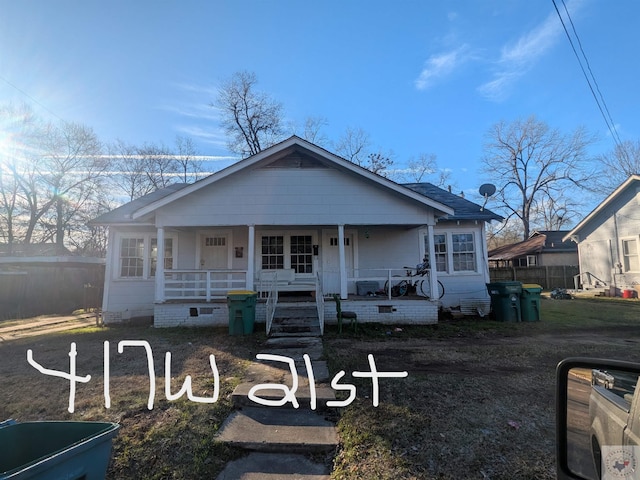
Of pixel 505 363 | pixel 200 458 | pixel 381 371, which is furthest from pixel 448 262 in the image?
pixel 200 458

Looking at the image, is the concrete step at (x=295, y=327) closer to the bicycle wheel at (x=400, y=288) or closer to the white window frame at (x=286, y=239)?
the white window frame at (x=286, y=239)

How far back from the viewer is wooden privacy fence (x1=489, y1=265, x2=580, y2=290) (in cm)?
2478

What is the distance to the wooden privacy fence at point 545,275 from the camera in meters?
24.8

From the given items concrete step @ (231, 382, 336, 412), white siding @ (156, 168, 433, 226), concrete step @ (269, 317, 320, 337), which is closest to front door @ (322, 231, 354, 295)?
white siding @ (156, 168, 433, 226)

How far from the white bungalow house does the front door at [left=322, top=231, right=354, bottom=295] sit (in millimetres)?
36

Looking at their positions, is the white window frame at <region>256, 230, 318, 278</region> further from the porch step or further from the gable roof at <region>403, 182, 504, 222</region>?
the gable roof at <region>403, 182, 504, 222</region>

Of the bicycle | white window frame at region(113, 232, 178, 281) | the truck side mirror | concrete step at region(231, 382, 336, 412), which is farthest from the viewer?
white window frame at region(113, 232, 178, 281)

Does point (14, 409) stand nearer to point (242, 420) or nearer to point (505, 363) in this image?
point (242, 420)

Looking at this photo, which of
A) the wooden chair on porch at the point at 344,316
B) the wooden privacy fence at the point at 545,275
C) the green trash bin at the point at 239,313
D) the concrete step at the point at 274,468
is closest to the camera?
the concrete step at the point at 274,468

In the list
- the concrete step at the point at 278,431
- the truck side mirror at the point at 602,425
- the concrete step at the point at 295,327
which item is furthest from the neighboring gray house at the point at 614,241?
the truck side mirror at the point at 602,425

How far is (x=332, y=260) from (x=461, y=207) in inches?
216

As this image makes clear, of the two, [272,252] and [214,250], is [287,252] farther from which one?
[214,250]

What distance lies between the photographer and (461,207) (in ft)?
44.0

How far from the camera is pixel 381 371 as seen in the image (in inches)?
227
